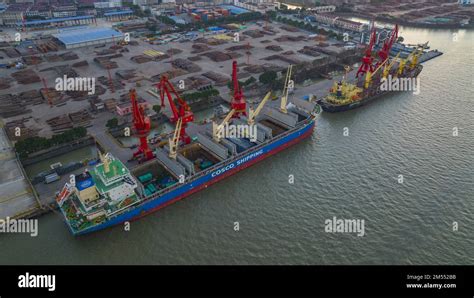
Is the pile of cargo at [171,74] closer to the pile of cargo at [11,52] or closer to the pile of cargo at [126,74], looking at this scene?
the pile of cargo at [126,74]

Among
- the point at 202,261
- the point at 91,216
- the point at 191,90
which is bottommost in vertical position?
the point at 202,261

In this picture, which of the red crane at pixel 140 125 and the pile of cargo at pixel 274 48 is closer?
the red crane at pixel 140 125

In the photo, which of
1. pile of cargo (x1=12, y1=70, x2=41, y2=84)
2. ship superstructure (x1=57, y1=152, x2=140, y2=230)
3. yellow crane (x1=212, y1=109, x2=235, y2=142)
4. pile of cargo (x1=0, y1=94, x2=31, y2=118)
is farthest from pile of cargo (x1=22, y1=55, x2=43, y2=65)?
yellow crane (x1=212, y1=109, x2=235, y2=142)

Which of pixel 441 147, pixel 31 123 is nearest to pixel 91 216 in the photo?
pixel 31 123

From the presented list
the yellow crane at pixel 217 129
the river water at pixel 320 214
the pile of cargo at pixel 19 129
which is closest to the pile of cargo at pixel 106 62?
the pile of cargo at pixel 19 129

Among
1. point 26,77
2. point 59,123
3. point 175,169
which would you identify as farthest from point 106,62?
point 175,169

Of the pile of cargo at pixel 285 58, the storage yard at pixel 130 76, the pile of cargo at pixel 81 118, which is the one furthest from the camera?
the pile of cargo at pixel 285 58

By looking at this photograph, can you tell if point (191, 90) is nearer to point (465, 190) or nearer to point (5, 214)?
point (5, 214)
